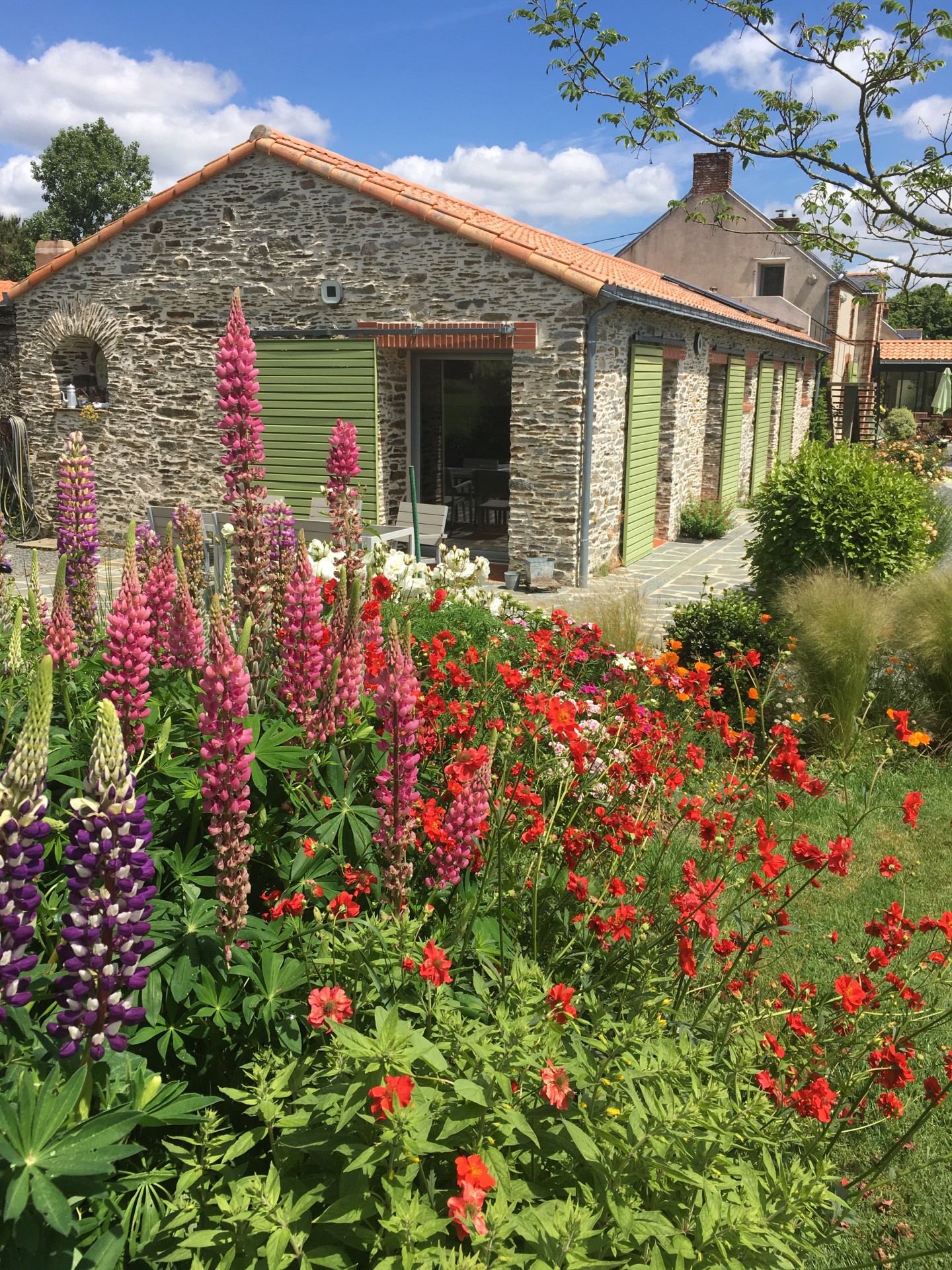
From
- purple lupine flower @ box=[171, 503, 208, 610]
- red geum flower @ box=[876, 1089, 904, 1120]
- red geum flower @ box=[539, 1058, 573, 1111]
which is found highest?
purple lupine flower @ box=[171, 503, 208, 610]

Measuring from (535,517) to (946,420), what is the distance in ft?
98.9

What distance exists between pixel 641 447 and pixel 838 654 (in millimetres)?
7663

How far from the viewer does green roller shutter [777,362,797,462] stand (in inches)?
940

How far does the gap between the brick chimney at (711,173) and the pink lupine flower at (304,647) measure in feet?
77.9

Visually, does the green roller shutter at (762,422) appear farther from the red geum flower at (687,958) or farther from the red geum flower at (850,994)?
the red geum flower at (687,958)

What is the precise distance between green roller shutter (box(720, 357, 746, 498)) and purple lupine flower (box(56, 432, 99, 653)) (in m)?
15.8

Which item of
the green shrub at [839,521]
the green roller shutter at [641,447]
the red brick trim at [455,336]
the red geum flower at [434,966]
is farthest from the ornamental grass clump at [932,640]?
the green roller shutter at [641,447]

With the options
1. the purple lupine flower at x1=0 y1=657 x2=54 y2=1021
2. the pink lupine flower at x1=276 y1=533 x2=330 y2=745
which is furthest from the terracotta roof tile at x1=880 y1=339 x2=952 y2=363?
the purple lupine flower at x1=0 y1=657 x2=54 y2=1021

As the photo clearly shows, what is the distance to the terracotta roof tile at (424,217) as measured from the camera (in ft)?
34.8

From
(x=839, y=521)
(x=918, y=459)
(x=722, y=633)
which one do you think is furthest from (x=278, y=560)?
(x=918, y=459)

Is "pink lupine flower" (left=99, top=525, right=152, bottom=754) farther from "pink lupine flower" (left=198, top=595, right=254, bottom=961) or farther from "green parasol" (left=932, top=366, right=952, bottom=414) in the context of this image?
"green parasol" (left=932, top=366, right=952, bottom=414)

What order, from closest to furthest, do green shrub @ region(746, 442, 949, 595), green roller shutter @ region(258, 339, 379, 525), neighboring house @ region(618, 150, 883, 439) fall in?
green shrub @ region(746, 442, 949, 595)
green roller shutter @ region(258, 339, 379, 525)
neighboring house @ region(618, 150, 883, 439)

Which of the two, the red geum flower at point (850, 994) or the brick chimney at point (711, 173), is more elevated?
the brick chimney at point (711, 173)

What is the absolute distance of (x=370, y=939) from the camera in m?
2.22
